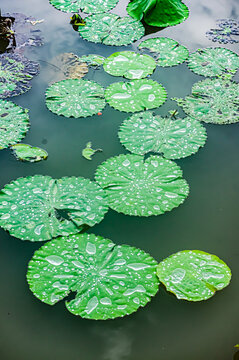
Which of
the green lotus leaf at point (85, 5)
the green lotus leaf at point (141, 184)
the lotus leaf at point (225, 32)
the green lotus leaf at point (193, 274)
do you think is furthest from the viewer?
the green lotus leaf at point (85, 5)

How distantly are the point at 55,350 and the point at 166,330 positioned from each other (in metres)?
0.59

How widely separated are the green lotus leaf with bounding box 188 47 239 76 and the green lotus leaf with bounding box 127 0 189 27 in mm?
585

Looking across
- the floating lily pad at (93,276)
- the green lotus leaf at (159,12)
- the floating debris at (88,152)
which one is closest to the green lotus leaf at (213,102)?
the floating debris at (88,152)

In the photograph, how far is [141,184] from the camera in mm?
2691

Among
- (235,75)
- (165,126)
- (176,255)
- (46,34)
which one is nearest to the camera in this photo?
Result: (176,255)

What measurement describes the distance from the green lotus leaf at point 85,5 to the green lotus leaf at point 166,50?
749mm

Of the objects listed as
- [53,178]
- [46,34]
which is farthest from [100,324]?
[46,34]

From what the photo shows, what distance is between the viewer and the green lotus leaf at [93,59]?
370 centimetres

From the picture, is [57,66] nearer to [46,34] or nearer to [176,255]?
[46,34]

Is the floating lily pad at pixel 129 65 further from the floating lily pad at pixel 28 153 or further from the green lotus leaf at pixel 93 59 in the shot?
the floating lily pad at pixel 28 153

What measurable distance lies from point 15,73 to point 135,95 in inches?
42.9

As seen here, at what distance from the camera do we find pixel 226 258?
2.44 meters

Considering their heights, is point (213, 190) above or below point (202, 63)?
below

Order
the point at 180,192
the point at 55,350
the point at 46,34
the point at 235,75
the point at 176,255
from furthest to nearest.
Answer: the point at 46,34 < the point at 235,75 < the point at 180,192 < the point at 176,255 < the point at 55,350
